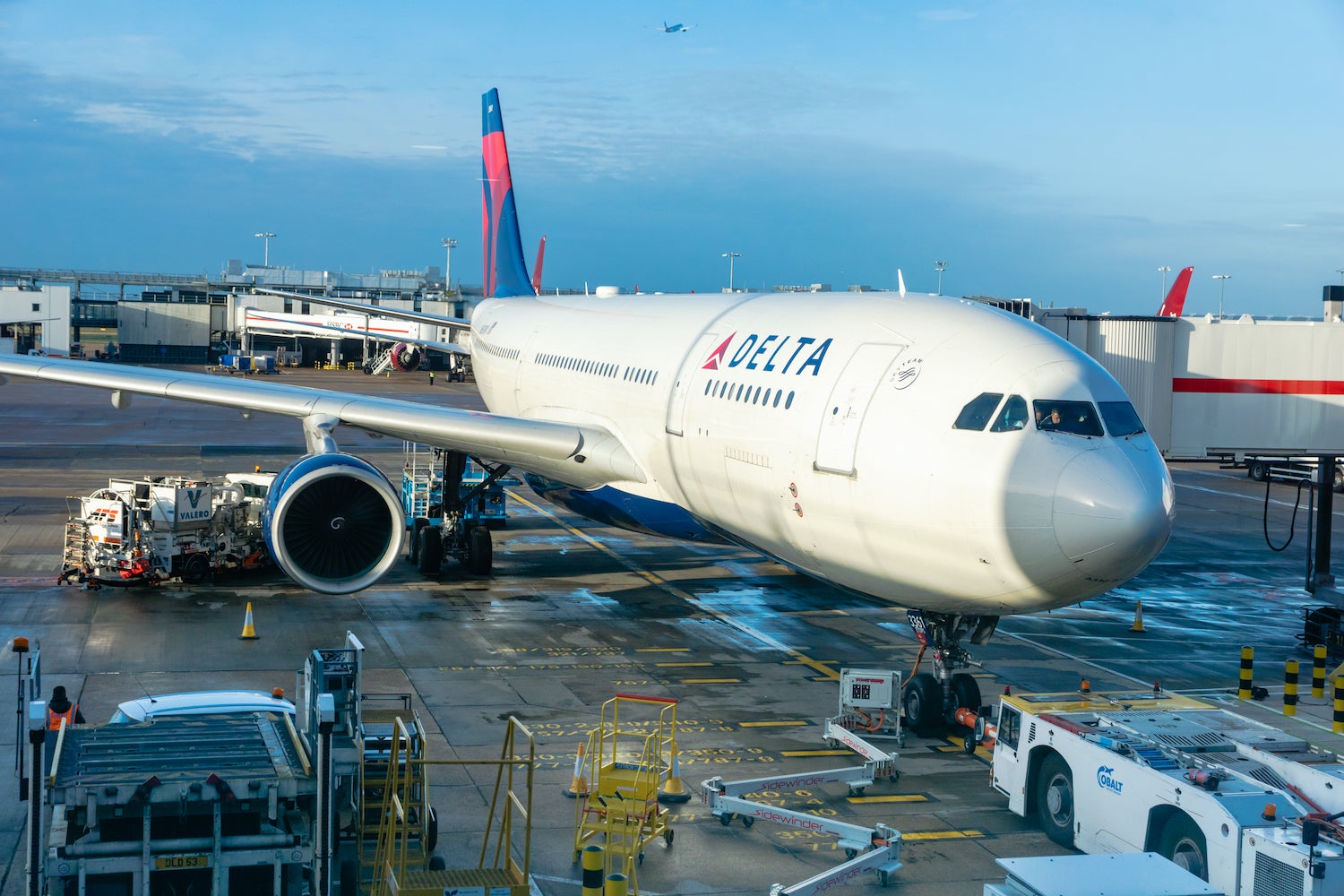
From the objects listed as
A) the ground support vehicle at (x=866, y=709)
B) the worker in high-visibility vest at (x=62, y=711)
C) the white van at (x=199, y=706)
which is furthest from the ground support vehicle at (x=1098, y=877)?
the worker in high-visibility vest at (x=62, y=711)

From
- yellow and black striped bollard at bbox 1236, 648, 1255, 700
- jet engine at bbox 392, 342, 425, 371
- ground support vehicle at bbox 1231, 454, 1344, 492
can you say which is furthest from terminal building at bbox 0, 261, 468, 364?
yellow and black striped bollard at bbox 1236, 648, 1255, 700

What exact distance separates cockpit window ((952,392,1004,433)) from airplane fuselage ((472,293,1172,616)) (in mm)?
19

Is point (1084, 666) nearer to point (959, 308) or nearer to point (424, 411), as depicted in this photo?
point (959, 308)

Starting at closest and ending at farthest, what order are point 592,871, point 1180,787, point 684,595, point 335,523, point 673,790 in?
point 592,871
point 1180,787
point 673,790
point 335,523
point 684,595

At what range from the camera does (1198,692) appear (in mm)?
17953

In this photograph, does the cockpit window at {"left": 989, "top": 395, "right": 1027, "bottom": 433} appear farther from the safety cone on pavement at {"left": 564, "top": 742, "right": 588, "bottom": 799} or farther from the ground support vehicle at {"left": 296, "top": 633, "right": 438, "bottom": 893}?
the ground support vehicle at {"left": 296, "top": 633, "right": 438, "bottom": 893}

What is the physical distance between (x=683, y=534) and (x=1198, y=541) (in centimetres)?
1837

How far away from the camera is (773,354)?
15906mm

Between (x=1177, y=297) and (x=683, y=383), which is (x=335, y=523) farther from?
(x=1177, y=297)

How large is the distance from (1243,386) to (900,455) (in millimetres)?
11358

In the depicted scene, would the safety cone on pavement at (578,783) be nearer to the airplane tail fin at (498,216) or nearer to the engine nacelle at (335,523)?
the engine nacelle at (335,523)

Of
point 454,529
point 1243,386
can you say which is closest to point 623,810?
point 454,529

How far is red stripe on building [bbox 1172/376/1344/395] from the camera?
848 inches

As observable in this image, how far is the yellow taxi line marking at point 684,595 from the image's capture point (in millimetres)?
18702
